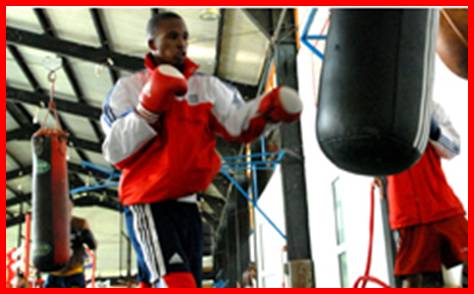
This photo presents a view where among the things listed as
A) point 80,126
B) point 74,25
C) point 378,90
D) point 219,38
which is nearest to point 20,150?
point 80,126

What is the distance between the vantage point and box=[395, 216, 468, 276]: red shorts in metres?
2.29

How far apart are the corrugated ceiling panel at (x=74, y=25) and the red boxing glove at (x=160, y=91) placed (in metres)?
6.23

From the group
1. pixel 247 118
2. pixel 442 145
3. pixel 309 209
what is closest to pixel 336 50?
pixel 247 118

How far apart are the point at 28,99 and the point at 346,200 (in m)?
7.59

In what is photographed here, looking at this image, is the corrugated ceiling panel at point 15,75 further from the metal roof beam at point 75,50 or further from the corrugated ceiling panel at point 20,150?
the corrugated ceiling panel at point 20,150

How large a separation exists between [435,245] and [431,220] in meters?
0.10

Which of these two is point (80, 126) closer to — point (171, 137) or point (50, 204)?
point (50, 204)

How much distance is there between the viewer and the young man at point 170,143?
5.76 ft

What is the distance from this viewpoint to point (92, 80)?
381 inches

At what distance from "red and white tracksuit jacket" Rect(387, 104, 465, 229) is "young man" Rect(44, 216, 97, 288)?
291 centimetres

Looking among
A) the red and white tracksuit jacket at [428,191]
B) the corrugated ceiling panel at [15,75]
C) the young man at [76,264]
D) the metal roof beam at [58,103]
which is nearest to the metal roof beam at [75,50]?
the corrugated ceiling panel at [15,75]

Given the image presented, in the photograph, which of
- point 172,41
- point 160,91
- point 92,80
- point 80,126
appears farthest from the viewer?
point 80,126

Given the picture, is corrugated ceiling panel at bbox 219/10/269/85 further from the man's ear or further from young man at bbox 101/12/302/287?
young man at bbox 101/12/302/287

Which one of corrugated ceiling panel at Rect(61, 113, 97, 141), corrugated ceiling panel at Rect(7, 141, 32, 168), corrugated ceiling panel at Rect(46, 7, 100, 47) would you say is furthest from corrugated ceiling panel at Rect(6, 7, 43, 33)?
corrugated ceiling panel at Rect(7, 141, 32, 168)
